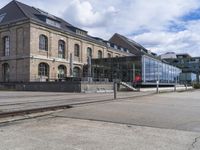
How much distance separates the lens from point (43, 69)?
153ft

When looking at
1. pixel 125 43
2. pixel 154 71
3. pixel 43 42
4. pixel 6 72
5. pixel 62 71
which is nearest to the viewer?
pixel 43 42

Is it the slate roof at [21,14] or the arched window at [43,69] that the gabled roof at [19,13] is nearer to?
the slate roof at [21,14]

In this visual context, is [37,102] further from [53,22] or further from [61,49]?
[61,49]

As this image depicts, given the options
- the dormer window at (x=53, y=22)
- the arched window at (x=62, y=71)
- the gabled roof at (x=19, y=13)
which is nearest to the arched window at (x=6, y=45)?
the gabled roof at (x=19, y=13)

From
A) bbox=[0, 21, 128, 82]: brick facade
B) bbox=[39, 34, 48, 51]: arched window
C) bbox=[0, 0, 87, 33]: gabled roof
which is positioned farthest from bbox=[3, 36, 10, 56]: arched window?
bbox=[39, 34, 48, 51]: arched window

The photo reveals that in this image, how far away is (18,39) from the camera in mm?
45594

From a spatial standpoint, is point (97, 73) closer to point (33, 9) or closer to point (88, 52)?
point (88, 52)

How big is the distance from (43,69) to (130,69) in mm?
16156

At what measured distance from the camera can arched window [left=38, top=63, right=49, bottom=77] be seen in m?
45.7

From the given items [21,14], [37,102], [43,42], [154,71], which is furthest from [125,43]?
[37,102]

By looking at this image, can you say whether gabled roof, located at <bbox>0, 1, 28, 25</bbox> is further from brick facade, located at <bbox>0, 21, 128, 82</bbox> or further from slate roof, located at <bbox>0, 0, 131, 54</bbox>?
brick facade, located at <bbox>0, 21, 128, 82</bbox>

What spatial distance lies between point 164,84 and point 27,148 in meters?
55.9

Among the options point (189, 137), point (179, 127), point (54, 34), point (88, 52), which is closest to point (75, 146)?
point (189, 137)

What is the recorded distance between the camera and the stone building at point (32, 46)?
43.9m
